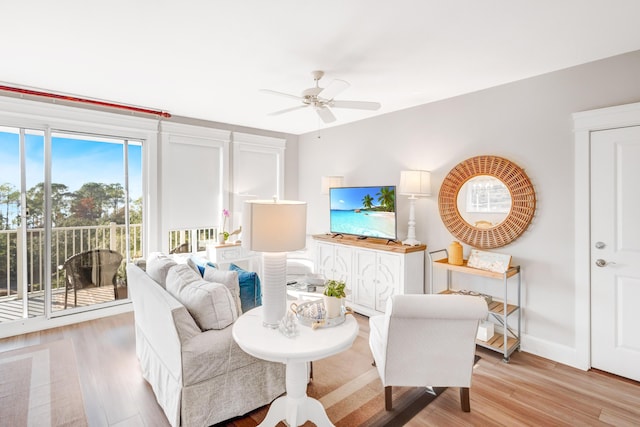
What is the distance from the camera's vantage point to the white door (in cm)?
243

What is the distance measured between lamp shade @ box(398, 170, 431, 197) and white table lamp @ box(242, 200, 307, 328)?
1.98m

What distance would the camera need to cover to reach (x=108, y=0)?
5.98 ft

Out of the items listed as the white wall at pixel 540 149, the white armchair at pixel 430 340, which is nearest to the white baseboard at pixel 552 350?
the white wall at pixel 540 149

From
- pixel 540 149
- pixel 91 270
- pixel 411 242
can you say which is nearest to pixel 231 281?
pixel 411 242

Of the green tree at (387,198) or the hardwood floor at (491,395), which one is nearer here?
the hardwood floor at (491,395)

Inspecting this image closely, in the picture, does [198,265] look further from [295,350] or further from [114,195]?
[114,195]

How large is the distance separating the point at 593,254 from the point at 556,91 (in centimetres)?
140

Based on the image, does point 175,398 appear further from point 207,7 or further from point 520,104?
point 520,104

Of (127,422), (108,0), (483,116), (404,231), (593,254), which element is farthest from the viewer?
(404,231)

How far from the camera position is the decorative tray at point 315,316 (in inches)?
73.8

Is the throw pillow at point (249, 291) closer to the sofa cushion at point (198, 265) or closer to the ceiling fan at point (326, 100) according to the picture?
the sofa cushion at point (198, 265)

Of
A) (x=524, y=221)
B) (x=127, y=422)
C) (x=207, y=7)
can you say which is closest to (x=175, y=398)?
(x=127, y=422)

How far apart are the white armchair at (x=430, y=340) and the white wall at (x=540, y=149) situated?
129cm

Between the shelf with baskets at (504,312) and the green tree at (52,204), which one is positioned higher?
the green tree at (52,204)
